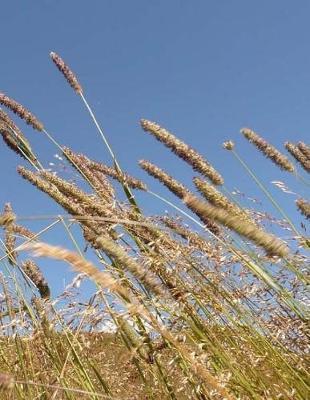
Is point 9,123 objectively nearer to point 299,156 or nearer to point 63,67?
point 63,67

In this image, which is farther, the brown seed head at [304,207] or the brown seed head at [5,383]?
the brown seed head at [304,207]

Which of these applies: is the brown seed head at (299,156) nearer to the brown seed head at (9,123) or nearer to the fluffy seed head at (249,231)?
the brown seed head at (9,123)

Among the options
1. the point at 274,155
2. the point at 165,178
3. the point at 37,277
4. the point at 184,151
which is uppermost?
the point at 274,155

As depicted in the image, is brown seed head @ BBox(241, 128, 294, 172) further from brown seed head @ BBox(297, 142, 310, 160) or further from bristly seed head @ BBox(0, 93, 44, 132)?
bristly seed head @ BBox(0, 93, 44, 132)

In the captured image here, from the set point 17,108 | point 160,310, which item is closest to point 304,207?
point 160,310

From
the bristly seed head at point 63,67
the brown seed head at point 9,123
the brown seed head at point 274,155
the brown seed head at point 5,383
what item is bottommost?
the brown seed head at point 5,383

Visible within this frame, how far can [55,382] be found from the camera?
7.66ft

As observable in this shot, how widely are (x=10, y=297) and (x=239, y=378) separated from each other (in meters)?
1.35

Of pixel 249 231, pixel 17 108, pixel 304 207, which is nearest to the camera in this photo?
pixel 249 231

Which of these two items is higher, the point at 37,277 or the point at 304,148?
the point at 304,148

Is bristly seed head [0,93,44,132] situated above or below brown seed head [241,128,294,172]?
below

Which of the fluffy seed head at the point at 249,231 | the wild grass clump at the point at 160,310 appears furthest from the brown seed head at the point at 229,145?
the fluffy seed head at the point at 249,231

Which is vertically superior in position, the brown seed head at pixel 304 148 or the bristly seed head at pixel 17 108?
the brown seed head at pixel 304 148

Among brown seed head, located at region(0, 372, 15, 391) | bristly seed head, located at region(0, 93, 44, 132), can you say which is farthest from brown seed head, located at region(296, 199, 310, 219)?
bristly seed head, located at region(0, 93, 44, 132)
